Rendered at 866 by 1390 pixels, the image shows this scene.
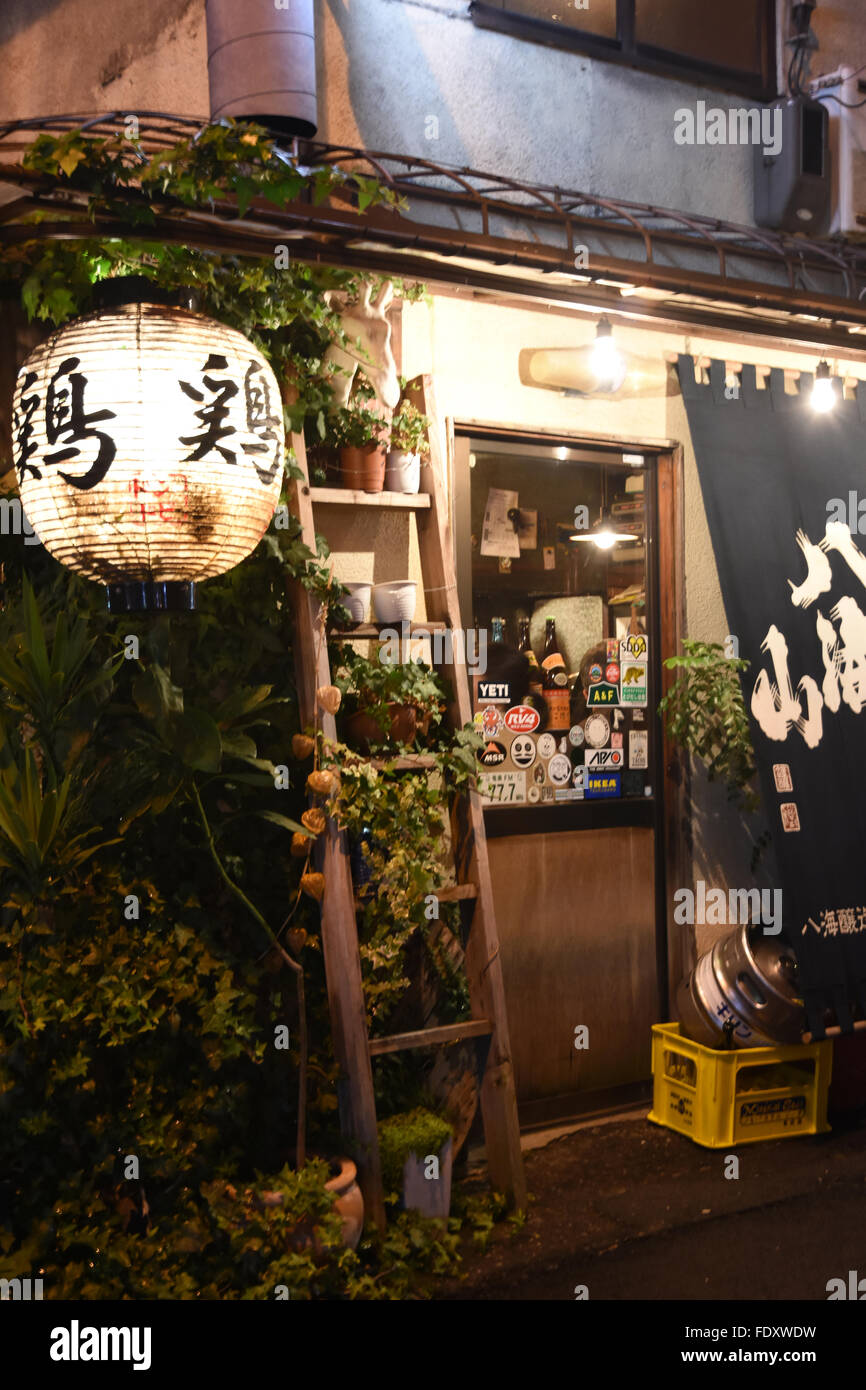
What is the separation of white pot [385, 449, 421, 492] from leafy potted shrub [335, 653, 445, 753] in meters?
0.86

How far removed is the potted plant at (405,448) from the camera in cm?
581

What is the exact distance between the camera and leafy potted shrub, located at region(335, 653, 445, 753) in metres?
5.55

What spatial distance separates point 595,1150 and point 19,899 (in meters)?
3.51

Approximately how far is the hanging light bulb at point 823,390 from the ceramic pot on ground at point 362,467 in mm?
2756

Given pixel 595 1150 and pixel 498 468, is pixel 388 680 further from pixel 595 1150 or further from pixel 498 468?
pixel 595 1150

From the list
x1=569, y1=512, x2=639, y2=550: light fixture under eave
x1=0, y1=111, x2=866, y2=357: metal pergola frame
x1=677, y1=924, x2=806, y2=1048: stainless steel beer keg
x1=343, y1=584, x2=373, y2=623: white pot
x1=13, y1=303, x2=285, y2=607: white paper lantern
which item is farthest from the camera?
x1=569, y1=512, x2=639, y2=550: light fixture under eave

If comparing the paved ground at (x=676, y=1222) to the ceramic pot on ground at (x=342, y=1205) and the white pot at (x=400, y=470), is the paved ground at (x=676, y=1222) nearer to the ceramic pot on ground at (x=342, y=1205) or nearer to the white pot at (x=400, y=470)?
the ceramic pot on ground at (x=342, y=1205)

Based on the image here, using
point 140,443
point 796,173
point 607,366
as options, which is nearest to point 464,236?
point 140,443

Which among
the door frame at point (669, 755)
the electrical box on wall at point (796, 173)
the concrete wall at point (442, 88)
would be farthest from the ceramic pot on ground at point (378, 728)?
the electrical box on wall at point (796, 173)

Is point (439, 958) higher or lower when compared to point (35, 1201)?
higher

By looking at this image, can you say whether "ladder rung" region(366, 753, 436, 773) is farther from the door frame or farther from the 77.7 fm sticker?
the door frame

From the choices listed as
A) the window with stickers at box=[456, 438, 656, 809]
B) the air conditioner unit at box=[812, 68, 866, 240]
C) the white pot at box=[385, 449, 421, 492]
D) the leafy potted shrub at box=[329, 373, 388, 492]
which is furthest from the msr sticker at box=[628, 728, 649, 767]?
the air conditioner unit at box=[812, 68, 866, 240]

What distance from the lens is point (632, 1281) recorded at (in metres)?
5.27
